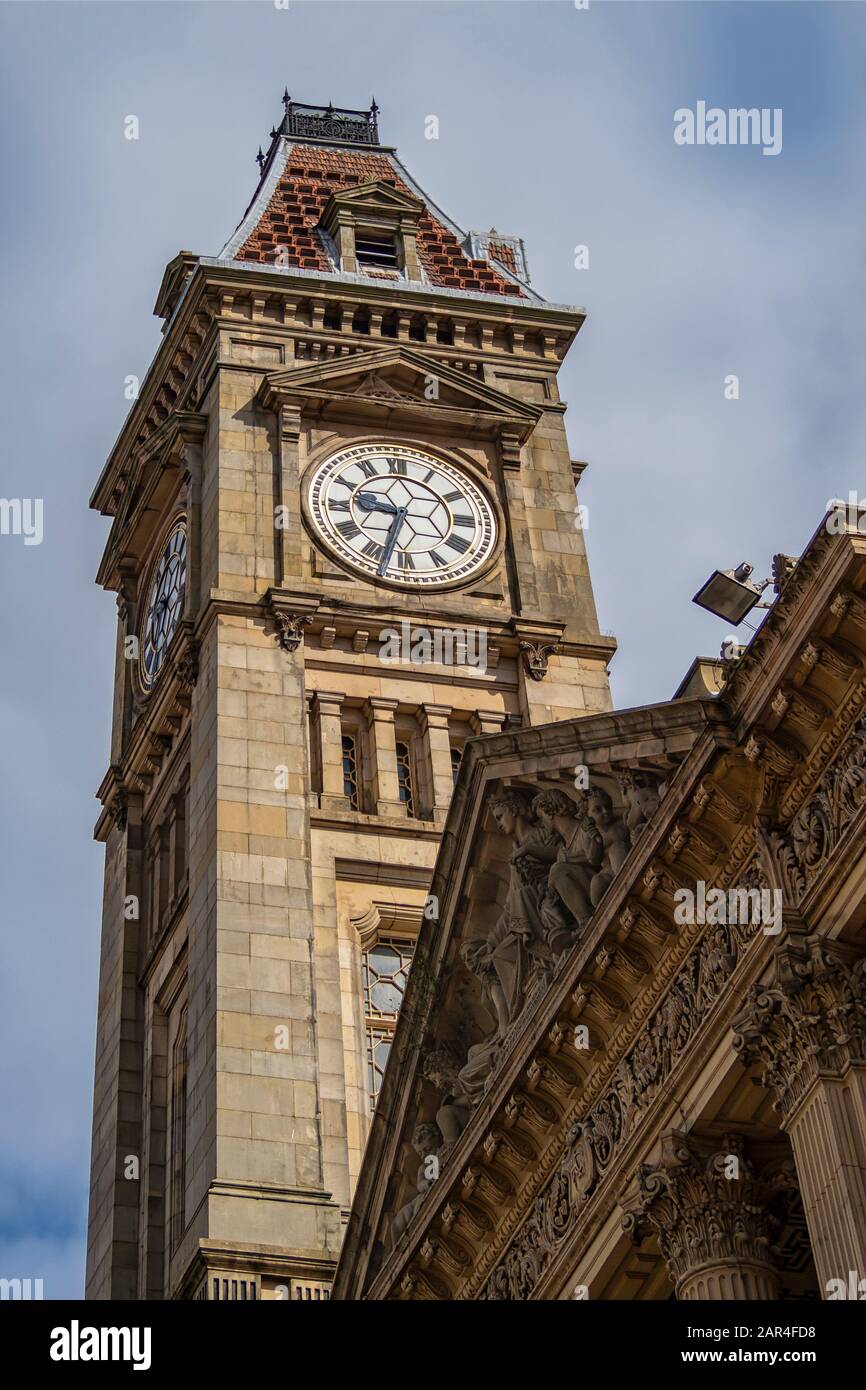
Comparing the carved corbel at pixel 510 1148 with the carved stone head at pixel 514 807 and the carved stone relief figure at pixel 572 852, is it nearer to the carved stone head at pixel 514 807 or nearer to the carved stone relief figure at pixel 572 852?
the carved stone relief figure at pixel 572 852

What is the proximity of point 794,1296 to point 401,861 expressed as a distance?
2179 cm

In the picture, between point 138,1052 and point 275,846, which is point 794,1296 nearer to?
point 275,846

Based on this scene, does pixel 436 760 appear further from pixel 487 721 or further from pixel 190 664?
pixel 190 664

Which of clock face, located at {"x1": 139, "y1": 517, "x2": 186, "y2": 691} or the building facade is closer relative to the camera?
the building facade

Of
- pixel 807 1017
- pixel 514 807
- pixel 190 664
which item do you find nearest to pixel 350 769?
pixel 190 664

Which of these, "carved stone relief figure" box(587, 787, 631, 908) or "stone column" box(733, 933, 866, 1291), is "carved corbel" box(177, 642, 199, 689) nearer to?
"carved stone relief figure" box(587, 787, 631, 908)

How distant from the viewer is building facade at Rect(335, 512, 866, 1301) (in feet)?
91.5

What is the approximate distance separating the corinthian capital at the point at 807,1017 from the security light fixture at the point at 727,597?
5704mm

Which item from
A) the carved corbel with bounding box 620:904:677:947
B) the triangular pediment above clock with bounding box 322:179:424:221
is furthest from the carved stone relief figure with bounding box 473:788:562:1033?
the triangular pediment above clock with bounding box 322:179:424:221

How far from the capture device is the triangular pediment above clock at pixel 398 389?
58.7 meters

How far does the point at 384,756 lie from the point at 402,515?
6.85m

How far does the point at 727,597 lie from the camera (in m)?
32.7

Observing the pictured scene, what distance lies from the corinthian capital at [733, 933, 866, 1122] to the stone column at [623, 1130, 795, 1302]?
1876 millimetres
